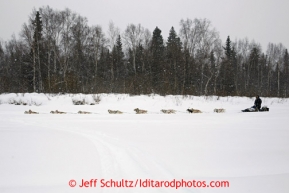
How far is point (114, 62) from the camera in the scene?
35406mm

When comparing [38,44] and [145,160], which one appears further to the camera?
[38,44]

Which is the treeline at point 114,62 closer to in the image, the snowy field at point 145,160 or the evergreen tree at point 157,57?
the evergreen tree at point 157,57

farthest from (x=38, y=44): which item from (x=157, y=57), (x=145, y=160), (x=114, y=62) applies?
(x=145, y=160)

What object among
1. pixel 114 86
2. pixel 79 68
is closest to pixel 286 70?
pixel 114 86

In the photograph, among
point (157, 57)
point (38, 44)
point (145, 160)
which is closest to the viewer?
point (145, 160)

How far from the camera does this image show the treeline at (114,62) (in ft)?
72.9

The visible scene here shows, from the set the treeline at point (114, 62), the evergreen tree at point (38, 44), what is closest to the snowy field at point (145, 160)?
the treeline at point (114, 62)

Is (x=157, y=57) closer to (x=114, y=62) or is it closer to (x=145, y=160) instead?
(x=114, y=62)

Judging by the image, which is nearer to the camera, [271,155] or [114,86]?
[271,155]

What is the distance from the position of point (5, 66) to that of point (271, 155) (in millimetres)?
45812

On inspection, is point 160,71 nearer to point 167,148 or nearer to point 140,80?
point 140,80

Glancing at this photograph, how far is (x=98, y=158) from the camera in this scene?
13.6 feet

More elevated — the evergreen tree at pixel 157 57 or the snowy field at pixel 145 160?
the evergreen tree at pixel 157 57

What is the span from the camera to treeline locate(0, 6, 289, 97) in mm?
22234
